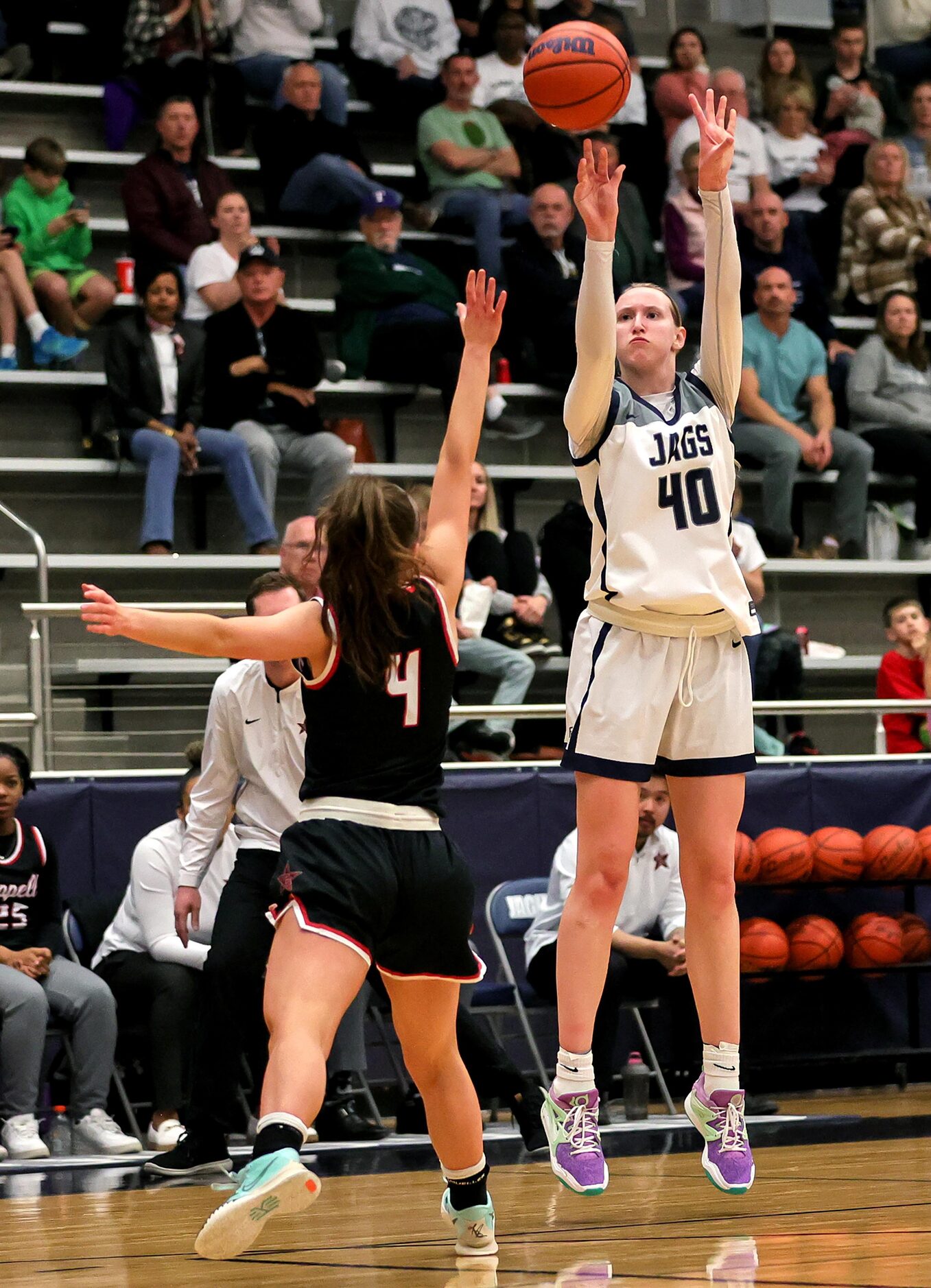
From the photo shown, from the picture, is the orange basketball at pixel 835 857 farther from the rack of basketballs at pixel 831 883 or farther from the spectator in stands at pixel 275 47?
the spectator in stands at pixel 275 47

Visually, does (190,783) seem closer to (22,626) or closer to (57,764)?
(57,764)

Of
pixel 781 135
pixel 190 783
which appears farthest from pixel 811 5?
pixel 190 783

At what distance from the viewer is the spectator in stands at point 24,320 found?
11.2 m

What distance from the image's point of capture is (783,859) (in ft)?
28.2

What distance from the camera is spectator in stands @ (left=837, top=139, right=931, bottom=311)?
546 inches

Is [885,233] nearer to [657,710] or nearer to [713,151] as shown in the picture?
[713,151]

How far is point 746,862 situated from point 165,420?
461 centimetres

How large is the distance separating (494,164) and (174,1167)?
8861mm

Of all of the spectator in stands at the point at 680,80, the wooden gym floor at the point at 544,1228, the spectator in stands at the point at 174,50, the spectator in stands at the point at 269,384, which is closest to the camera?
the wooden gym floor at the point at 544,1228

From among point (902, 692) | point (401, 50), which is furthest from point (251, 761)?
point (401, 50)

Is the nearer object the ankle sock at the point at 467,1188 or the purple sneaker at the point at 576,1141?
the ankle sock at the point at 467,1188

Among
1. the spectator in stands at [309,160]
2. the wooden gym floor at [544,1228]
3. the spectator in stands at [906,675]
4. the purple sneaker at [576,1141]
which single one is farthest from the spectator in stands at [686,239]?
the purple sneaker at [576,1141]

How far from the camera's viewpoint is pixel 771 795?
9281 mm

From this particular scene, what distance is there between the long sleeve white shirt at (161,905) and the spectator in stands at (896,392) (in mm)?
6835
